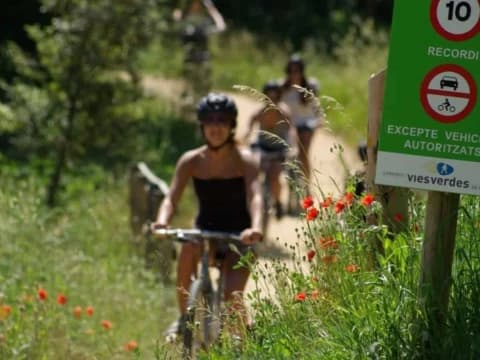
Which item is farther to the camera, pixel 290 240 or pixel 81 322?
pixel 290 240

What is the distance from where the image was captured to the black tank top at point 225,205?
7.50 meters

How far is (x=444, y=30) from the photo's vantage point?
4.52 meters

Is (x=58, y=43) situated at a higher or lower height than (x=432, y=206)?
higher

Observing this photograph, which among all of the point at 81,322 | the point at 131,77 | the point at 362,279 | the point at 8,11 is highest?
the point at 8,11

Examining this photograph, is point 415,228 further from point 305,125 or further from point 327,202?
point 305,125

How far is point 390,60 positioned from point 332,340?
1.14 metres

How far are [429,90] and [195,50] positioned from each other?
14103mm

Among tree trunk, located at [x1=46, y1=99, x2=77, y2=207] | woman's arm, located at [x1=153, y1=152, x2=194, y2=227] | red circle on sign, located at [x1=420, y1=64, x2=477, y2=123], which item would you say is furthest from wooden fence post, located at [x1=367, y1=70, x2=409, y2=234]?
tree trunk, located at [x1=46, y1=99, x2=77, y2=207]

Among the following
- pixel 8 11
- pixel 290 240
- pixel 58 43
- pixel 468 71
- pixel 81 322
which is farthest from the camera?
pixel 8 11

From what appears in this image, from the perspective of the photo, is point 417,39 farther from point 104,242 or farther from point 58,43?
point 58,43

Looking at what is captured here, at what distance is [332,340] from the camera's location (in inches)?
187

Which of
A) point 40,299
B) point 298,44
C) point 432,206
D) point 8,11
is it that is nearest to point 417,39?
point 432,206

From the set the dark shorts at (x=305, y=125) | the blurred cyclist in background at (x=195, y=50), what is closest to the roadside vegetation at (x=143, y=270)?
the blurred cyclist in background at (x=195, y=50)

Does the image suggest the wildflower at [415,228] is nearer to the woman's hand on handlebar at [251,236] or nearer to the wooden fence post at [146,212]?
the woman's hand on handlebar at [251,236]
